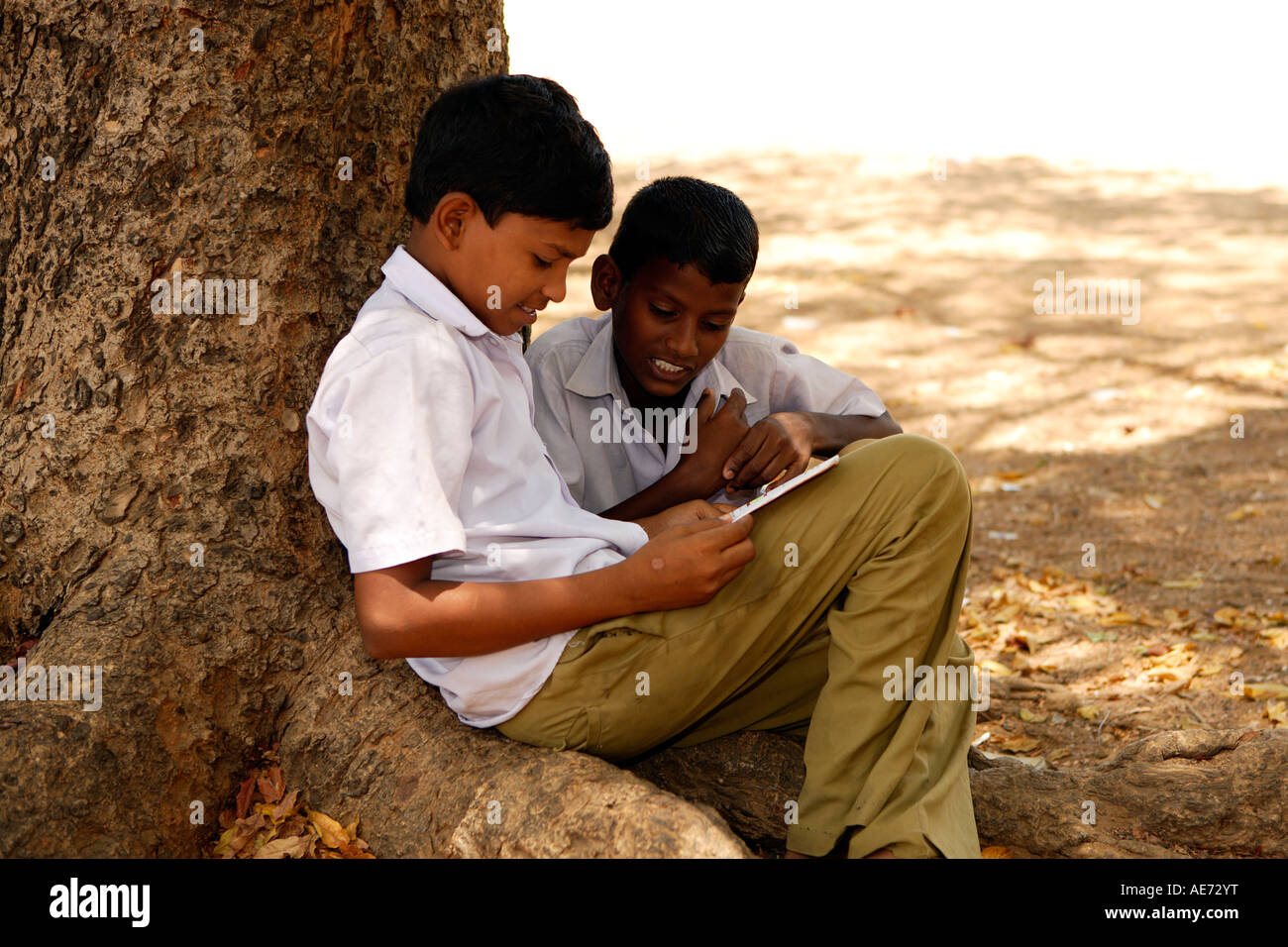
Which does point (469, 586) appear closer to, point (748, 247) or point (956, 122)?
point (748, 247)

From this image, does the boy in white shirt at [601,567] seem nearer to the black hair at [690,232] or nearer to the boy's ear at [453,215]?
the boy's ear at [453,215]

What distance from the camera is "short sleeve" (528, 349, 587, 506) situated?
3.16 metres

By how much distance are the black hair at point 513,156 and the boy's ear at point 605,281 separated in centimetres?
59

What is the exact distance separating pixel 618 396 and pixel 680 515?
1.44 ft

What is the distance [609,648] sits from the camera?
2.62 metres

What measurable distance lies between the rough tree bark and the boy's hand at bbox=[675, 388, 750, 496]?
0.80 metres

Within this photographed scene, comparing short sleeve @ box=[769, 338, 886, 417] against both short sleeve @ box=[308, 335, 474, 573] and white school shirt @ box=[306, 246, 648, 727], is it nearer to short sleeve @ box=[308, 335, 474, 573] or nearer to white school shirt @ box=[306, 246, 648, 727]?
white school shirt @ box=[306, 246, 648, 727]

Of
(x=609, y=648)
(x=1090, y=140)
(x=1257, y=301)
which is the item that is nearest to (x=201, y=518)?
(x=609, y=648)

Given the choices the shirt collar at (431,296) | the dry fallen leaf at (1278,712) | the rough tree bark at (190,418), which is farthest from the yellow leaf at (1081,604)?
the shirt collar at (431,296)

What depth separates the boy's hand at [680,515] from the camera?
117 inches

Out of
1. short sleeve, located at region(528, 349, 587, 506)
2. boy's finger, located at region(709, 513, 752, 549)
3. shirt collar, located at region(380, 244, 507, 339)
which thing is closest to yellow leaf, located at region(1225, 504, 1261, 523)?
short sleeve, located at region(528, 349, 587, 506)

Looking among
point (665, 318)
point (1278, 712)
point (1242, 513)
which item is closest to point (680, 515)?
point (665, 318)

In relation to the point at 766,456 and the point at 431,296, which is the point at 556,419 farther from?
the point at 431,296
